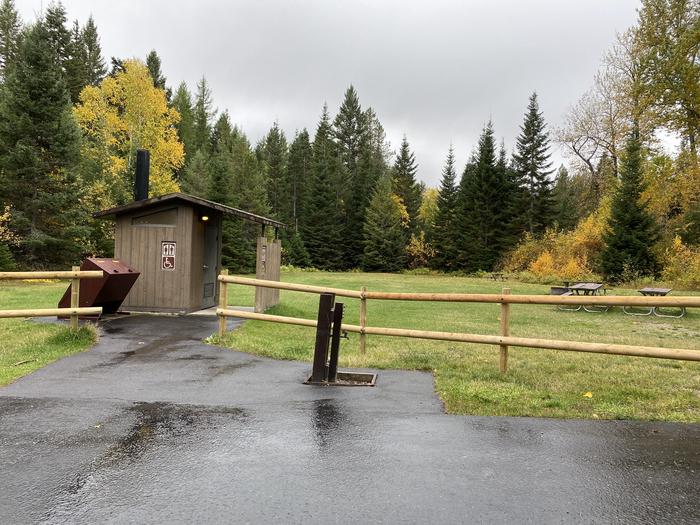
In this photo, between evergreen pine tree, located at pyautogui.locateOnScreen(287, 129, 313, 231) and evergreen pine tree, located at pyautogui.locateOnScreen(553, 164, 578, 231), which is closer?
evergreen pine tree, located at pyautogui.locateOnScreen(553, 164, 578, 231)

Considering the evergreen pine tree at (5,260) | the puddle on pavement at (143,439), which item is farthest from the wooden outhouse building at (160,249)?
the evergreen pine tree at (5,260)

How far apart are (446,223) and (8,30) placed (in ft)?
141

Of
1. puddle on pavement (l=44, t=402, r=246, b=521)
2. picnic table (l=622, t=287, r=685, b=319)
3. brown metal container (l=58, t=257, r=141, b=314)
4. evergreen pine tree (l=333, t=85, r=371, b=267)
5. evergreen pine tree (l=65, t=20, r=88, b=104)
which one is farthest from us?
evergreen pine tree (l=333, t=85, r=371, b=267)

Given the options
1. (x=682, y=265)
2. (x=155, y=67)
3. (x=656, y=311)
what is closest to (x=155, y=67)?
(x=155, y=67)

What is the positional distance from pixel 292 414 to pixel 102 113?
35.5 m

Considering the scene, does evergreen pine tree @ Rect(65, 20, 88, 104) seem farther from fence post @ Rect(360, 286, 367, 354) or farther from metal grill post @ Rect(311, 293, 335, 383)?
metal grill post @ Rect(311, 293, 335, 383)

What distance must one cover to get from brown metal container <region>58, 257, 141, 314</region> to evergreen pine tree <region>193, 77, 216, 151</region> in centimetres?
4606

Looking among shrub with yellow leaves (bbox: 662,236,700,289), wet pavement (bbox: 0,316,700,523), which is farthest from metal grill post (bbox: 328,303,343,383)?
shrub with yellow leaves (bbox: 662,236,700,289)

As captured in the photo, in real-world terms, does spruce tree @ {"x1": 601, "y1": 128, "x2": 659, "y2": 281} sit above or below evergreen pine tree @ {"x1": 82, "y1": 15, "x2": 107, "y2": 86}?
below

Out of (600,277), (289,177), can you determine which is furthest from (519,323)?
(289,177)

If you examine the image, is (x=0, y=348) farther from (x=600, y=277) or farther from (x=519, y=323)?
(x=600, y=277)

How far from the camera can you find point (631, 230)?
102ft

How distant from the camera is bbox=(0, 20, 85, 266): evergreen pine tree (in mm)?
24094

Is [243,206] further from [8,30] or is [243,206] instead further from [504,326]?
[504,326]
